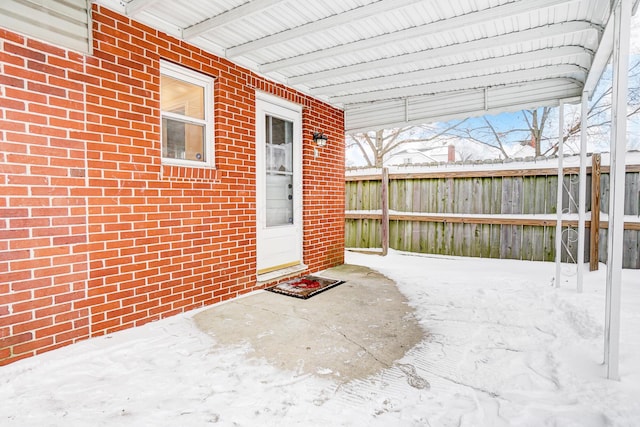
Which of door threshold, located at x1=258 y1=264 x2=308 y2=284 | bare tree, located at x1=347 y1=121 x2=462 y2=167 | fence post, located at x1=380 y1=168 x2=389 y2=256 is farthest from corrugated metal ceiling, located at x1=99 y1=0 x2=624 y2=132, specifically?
bare tree, located at x1=347 y1=121 x2=462 y2=167

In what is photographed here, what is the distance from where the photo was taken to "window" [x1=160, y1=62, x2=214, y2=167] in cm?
331

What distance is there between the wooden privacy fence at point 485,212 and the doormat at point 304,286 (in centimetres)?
258

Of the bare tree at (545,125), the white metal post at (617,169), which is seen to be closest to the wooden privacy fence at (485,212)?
the white metal post at (617,169)

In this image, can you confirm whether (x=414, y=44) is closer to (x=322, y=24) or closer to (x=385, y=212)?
(x=322, y=24)

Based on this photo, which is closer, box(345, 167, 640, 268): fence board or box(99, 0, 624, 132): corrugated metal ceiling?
box(99, 0, 624, 132): corrugated metal ceiling

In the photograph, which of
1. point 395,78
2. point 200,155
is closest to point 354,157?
point 395,78

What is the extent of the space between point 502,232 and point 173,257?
5.34 metres

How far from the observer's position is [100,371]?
2.25 meters

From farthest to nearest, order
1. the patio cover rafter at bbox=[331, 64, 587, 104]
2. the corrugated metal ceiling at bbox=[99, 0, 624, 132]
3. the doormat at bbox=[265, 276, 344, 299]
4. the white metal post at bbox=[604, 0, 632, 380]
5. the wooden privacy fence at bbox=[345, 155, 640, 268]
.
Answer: the wooden privacy fence at bbox=[345, 155, 640, 268] → the doormat at bbox=[265, 276, 344, 299] → the patio cover rafter at bbox=[331, 64, 587, 104] → the corrugated metal ceiling at bbox=[99, 0, 624, 132] → the white metal post at bbox=[604, 0, 632, 380]

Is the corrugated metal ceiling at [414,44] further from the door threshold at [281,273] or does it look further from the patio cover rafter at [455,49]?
the door threshold at [281,273]

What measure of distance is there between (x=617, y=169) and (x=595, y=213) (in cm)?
342

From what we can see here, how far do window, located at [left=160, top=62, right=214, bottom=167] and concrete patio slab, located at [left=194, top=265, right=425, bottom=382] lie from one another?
65.3 inches

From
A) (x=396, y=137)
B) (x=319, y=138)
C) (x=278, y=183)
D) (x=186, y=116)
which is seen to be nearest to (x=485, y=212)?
(x=319, y=138)

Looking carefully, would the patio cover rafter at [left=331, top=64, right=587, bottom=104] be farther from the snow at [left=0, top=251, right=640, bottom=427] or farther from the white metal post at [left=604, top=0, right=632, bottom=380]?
the snow at [left=0, top=251, right=640, bottom=427]
